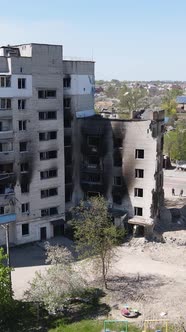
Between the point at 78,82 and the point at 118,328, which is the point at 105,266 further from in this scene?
the point at 78,82

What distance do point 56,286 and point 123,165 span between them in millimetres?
25621

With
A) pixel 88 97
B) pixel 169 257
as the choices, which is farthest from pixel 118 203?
pixel 88 97

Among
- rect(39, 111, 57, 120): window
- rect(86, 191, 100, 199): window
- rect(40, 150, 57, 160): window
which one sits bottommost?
Answer: rect(86, 191, 100, 199): window

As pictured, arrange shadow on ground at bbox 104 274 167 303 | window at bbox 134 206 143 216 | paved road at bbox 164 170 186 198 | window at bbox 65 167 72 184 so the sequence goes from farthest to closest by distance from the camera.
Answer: paved road at bbox 164 170 186 198
window at bbox 65 167 72 184
window at bbox 134 206 143 216
shadow on ground at bbox 104 274 167 303

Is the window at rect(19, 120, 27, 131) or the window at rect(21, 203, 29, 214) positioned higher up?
the window at rect(19, 120, 27, 131)

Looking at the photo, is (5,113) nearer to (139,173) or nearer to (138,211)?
(139,173)

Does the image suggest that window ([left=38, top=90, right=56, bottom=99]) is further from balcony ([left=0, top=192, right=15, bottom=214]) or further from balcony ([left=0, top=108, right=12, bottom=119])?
balcony ([left=0, top=192, right=15, bottom=214])

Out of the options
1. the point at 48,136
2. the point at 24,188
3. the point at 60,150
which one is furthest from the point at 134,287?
the point at 48,136

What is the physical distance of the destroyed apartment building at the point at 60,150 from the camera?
5762cm

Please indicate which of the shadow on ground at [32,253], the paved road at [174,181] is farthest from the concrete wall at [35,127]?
the paved road at [174,181]

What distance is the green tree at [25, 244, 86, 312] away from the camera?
40.9m

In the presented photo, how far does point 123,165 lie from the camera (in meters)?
63.2

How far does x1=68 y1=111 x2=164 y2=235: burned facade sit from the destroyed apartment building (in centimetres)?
Result: 14

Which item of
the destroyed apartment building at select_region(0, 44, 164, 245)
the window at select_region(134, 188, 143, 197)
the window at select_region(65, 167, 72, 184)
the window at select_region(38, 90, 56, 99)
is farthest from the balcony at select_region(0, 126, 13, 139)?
the window at select_region(134, 188, 143, 197)
